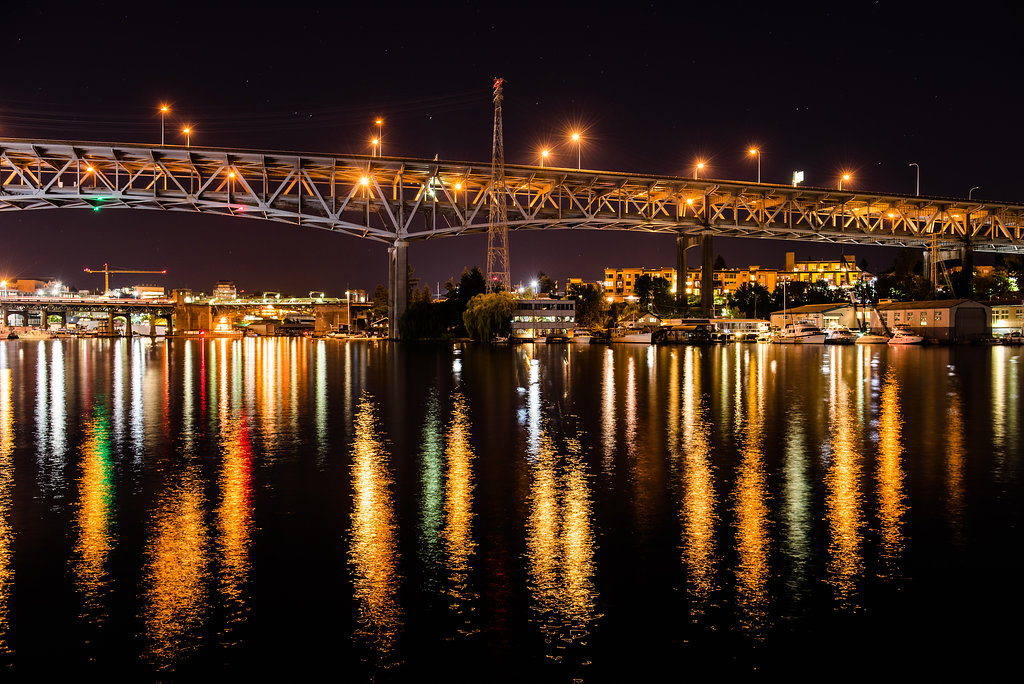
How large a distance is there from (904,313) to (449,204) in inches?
2084

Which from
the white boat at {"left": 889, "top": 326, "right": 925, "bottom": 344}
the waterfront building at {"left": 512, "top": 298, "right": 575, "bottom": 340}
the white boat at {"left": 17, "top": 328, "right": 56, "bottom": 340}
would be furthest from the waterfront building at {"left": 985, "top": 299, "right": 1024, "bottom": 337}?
the white boat at {"left": 17, "top": 328, "right": 56, "bottom": 340}

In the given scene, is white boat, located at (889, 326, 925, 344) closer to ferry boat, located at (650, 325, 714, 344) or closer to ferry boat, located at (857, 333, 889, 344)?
ferry boat, located at (857, 333, 889, 344)

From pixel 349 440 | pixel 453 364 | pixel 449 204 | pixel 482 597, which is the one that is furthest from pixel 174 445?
pixel 449 204

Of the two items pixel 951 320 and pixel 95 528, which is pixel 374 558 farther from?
pixel 951 320

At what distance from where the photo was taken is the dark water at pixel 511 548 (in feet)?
19.4

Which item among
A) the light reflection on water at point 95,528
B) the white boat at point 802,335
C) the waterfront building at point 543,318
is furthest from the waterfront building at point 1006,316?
the light reflection on water at point 95,528

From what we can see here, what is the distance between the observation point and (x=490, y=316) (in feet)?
254

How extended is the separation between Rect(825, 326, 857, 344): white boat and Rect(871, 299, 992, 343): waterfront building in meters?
6.24

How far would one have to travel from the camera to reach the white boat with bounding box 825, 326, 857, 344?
80.1 metres

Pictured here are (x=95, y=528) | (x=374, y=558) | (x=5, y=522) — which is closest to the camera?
(x=374, y=558)

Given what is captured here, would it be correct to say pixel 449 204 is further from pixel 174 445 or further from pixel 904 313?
pixel 174 445

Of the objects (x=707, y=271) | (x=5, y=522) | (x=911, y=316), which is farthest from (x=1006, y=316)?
(x=5, y=522)

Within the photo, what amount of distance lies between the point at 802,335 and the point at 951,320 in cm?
1444

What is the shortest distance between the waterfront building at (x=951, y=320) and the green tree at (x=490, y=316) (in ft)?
140
